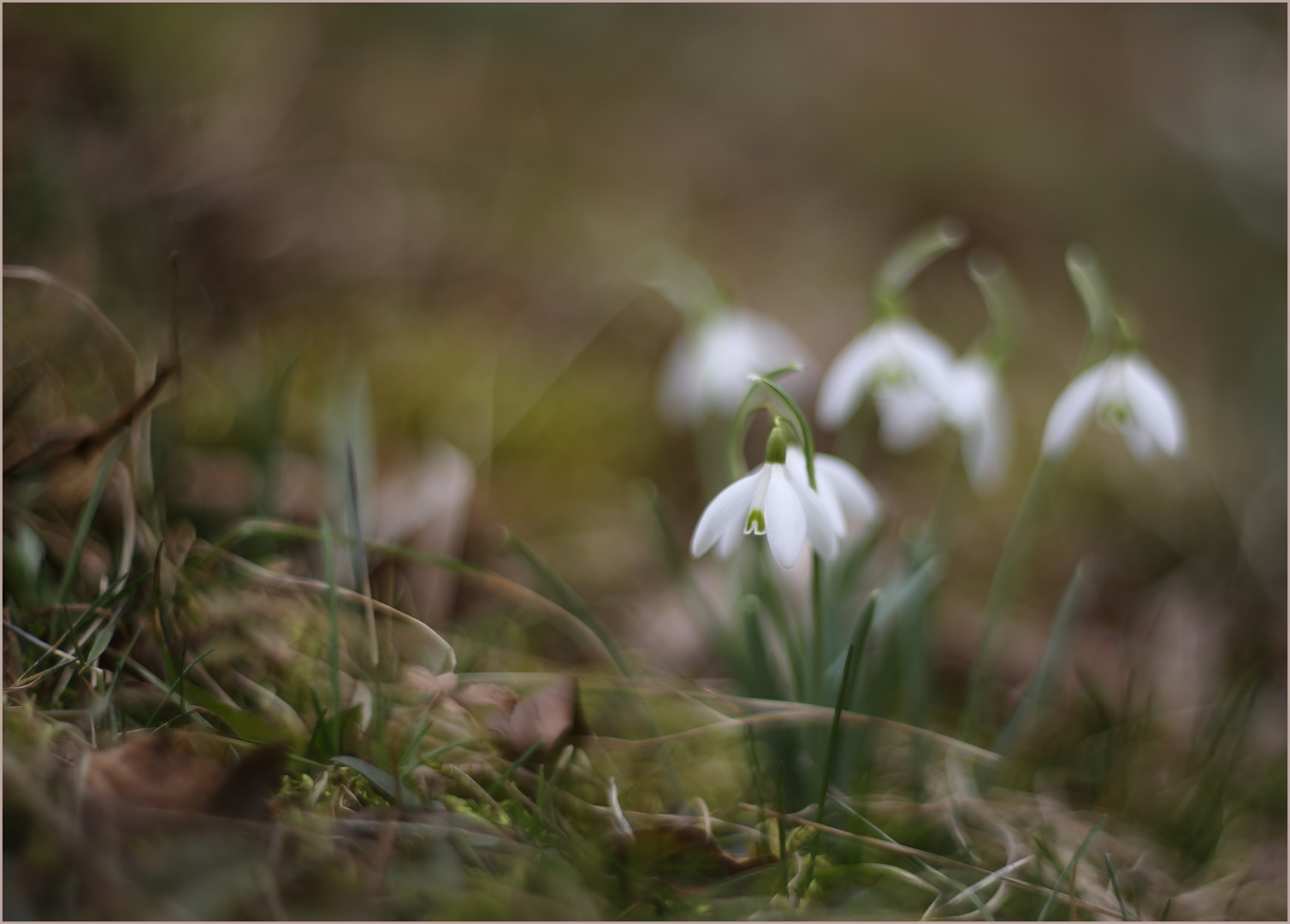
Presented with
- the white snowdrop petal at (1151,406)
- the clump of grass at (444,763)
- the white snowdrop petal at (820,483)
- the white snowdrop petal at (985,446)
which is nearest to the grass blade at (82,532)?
the clump of grass at (444,763)

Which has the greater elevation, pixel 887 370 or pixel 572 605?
pixel 887 370

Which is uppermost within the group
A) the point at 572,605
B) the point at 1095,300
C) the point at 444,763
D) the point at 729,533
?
the point at 1095,300

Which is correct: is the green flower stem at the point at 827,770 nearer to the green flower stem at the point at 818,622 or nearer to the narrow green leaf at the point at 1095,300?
the green flower stem at the point at 818,622

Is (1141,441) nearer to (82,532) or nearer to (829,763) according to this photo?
(829,763)

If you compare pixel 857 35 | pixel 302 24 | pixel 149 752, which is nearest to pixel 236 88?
pixel 302 24

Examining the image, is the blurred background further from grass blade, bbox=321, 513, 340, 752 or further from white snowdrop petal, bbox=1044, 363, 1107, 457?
white snowdrop petal, bbox=1044, 363, 1107, 457

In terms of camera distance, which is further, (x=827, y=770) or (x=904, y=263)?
(x=904, y=263)

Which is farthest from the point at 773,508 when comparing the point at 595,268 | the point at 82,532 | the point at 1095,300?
the point at 595,268

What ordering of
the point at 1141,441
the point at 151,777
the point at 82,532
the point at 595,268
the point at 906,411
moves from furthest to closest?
the point at 595,268 < the point at 906,411 < the point at 1141,441 < the point at 82,532 < the point at 151,777
